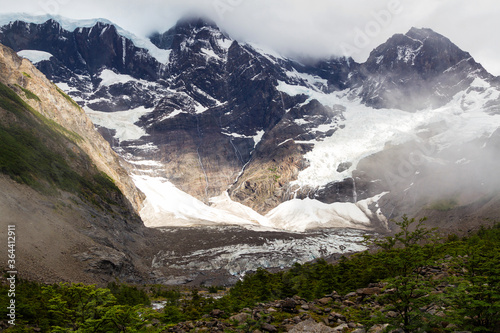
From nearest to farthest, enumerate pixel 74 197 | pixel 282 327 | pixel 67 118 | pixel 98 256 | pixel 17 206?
pixel 282 327 < pixel 17 206 < pixel 98 256 < pixel 74 197 < pixel 67 118

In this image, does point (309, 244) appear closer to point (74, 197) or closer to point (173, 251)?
point (173, 251)

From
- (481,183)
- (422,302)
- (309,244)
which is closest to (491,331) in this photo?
(422,302)

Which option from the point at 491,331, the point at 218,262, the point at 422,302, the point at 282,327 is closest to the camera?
the point at 491,331

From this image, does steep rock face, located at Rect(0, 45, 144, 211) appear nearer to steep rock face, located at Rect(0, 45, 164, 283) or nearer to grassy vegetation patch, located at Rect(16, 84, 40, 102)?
steep rock face, located at Rect(0, 45, 164, 283)

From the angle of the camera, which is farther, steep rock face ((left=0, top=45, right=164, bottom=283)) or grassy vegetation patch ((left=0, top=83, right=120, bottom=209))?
grassy vegetation patch ((left=0, top=83, right=120, bottom=209))

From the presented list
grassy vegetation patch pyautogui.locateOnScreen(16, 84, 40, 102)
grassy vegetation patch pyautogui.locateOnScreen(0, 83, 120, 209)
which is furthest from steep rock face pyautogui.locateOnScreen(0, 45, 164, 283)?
grassy vegetation patch pyautogui.locateOnScreen(16, 84, 40, 102)

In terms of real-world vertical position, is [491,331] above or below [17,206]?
below

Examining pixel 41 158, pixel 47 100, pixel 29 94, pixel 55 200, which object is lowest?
pixel 55 200

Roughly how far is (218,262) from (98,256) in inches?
2191

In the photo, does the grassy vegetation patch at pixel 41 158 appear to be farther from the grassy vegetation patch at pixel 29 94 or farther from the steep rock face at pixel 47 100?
the grassy vegetation patch at pixel 29 94

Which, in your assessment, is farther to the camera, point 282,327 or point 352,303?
point 352,303

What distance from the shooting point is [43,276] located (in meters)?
44.7

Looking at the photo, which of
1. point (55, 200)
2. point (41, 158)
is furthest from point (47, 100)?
point (55, 200)

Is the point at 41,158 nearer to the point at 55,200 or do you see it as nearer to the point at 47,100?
the point at 55,200
